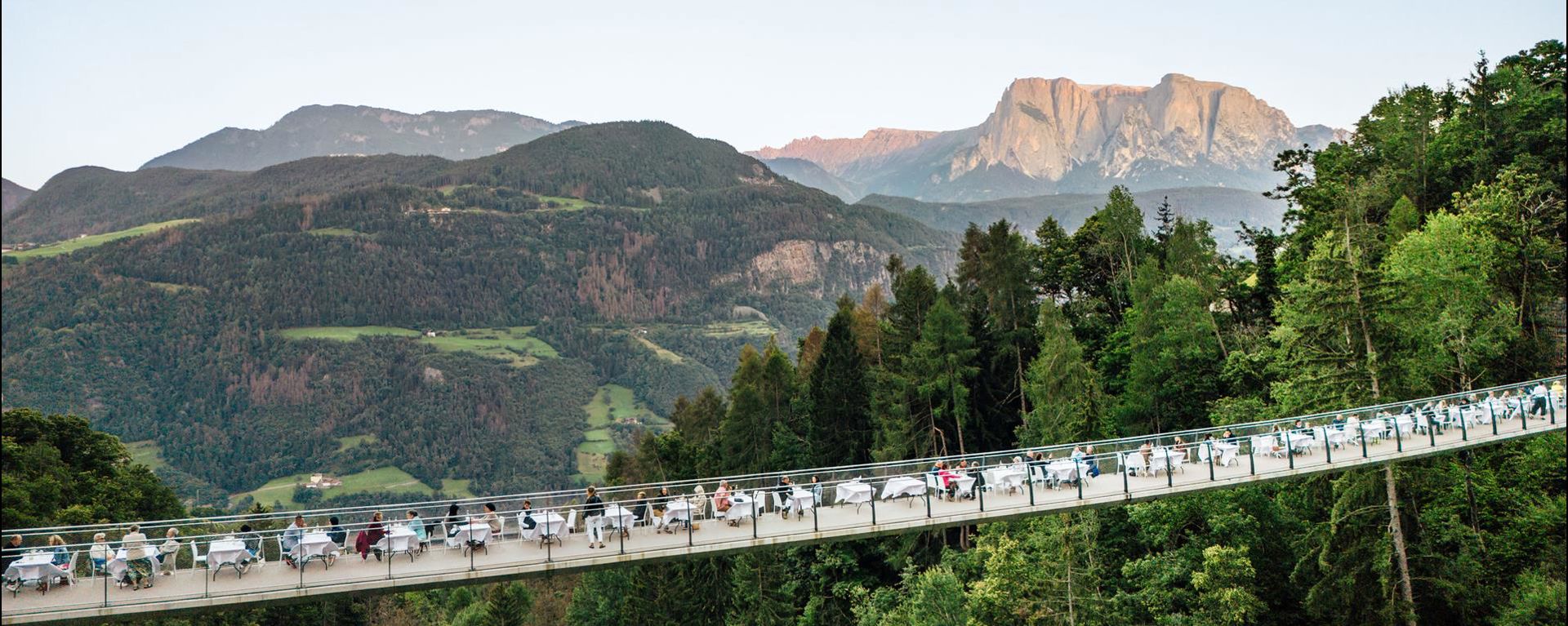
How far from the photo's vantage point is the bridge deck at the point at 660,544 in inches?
848

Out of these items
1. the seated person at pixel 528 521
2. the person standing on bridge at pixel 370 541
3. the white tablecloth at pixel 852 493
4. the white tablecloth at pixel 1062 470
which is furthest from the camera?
the white tablecloth at pixel 1062 470

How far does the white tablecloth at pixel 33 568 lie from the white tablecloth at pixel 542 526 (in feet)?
30.7

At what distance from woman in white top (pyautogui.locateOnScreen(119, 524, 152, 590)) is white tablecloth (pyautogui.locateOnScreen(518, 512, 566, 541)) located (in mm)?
7685

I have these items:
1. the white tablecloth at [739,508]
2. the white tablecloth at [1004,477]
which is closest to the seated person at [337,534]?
the white tablecloth at [739,508]

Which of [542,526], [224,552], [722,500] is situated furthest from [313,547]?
A: [722,500]

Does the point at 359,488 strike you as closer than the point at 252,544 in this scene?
No

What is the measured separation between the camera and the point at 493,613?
7225cm

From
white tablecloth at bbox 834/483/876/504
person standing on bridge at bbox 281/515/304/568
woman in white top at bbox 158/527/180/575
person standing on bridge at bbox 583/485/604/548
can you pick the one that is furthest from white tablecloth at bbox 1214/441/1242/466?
woman in white top at bbox 158/527/180/575

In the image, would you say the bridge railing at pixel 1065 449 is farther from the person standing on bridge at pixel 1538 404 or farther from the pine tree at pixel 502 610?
the pine tree at pixel 502 610

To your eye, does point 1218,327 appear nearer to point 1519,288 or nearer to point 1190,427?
point 1190,427

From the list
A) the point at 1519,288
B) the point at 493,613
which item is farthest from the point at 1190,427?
the point at 493,613

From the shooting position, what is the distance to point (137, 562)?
2186 cm

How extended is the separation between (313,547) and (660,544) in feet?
25.4

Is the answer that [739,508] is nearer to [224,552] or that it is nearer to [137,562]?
[224,552]
